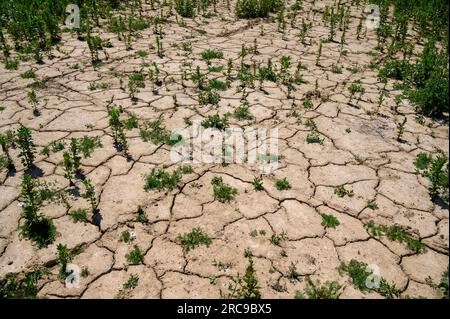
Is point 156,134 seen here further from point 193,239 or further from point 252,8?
point 252,8

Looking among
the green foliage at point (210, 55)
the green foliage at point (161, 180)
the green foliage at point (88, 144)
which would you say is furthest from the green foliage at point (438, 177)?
the green foliage at point (210, 55)

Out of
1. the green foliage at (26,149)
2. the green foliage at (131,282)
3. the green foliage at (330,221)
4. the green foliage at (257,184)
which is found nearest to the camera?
the green foliage at (131,282)

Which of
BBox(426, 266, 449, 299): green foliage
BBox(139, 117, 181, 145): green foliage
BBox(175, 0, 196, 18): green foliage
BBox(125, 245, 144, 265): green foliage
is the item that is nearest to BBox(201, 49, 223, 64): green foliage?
BBox(139, 117, 181, 145): green foliage

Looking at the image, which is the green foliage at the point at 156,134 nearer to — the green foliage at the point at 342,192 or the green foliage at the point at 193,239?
the green foliage at the point at 193,239

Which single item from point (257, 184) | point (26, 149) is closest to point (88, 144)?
point (26, 149)

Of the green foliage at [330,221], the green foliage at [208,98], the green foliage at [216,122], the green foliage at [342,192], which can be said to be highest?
the green foliage at [208,98]

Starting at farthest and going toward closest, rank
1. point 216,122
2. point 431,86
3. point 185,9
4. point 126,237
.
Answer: point 185,9
point 431,86
point 216,122
point 126,237
